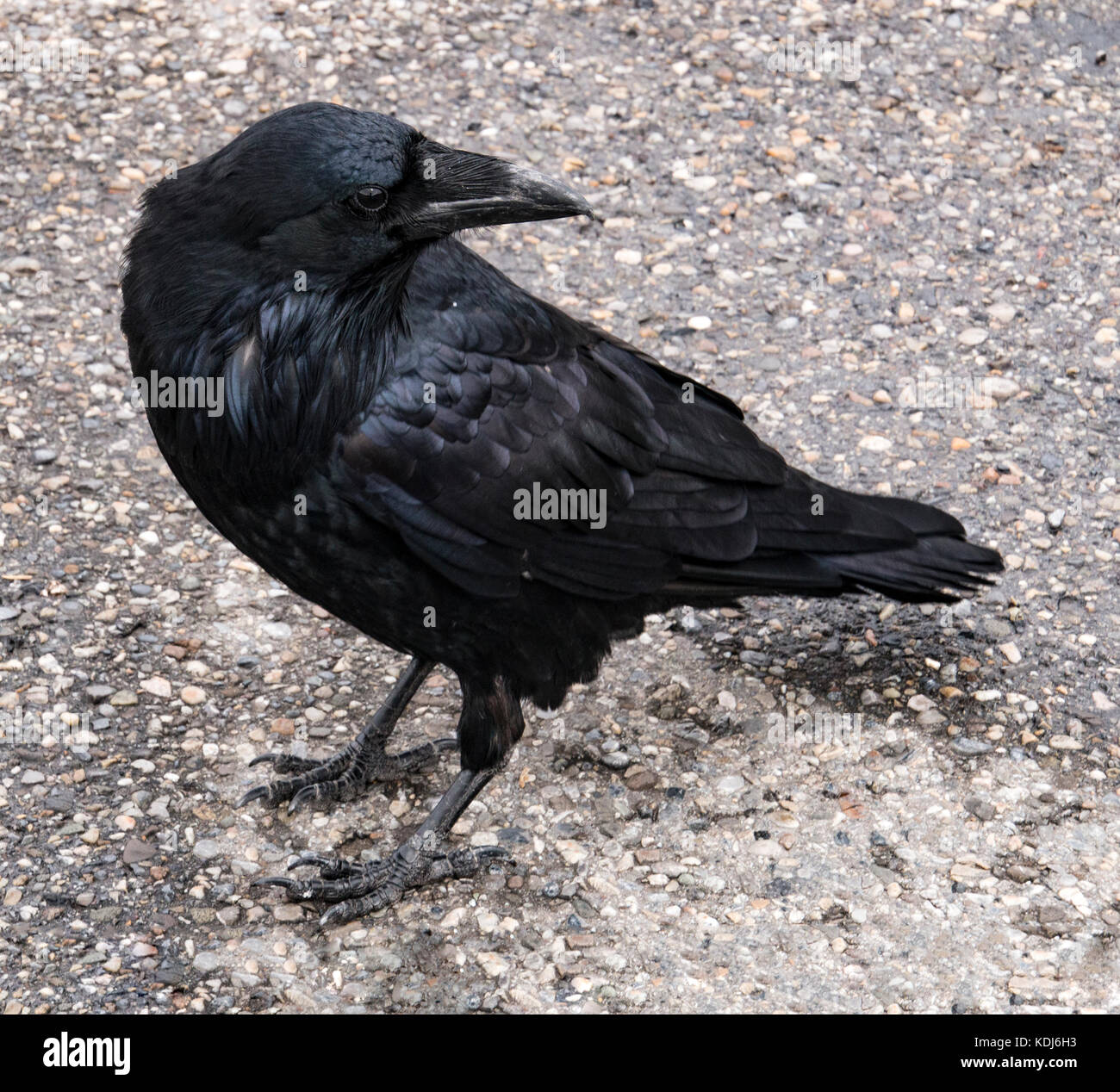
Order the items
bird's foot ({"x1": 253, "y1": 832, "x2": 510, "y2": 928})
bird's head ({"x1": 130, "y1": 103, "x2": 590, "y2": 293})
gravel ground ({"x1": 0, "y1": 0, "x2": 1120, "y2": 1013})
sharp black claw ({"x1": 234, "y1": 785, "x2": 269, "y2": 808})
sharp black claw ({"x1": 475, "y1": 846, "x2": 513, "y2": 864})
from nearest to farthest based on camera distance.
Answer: bird's head ({"x1": 130, "y1": 103, "x2": 590, "y2": 293}) → gravel ground ({"x1": 0, "y1": 0, "x2": 1120, "y2": 1013}) → bird's foot ({"x1": 253, "y1": 832, "x2": 510, "y2": 928}) → sharp black claw ({"x1": 475, "y1": 846, "x2": 513, "y2": 864}) → sharp black claw ({"x1": 234, "y1": 785, "x2": 269, "y2": 808})

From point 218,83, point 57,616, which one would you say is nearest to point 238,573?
point 57,616

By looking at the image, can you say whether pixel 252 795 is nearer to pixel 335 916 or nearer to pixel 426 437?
pixel 335 916

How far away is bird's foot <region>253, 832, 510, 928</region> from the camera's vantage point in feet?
13.6

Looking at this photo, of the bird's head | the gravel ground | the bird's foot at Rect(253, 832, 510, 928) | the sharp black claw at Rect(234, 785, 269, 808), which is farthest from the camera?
the sharp black claw at Rect(234, 785, 269, 808)

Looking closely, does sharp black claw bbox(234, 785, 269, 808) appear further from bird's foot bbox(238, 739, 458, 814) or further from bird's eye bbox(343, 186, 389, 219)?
bird's eye bbox(343, 186, 389, 219)

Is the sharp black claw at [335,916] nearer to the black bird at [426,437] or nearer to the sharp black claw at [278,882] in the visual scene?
the black bird at [426,437]

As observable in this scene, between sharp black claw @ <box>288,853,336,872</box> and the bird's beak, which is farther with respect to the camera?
sharp black claw @ <box>288,853,336,872</box>

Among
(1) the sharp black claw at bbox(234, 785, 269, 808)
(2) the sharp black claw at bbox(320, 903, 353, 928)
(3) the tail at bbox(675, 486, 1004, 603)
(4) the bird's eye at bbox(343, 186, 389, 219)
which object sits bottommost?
(2) the sharp black claw at bbox(320, 903, 353, 928)

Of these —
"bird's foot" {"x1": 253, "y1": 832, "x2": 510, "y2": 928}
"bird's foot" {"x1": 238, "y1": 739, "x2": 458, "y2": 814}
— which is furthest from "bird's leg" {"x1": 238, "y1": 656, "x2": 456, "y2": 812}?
"bird's foot" {"x1": 253, "y1": 832, "x2": 510, "y2": 928}

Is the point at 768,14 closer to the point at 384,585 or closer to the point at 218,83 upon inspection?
the point at 218,83

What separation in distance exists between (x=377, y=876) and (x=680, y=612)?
59.8 inches

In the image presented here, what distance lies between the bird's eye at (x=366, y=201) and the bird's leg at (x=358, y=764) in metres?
1.48

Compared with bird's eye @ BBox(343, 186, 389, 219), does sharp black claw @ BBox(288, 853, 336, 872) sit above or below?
below

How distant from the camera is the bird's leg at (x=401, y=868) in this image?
164 inches
